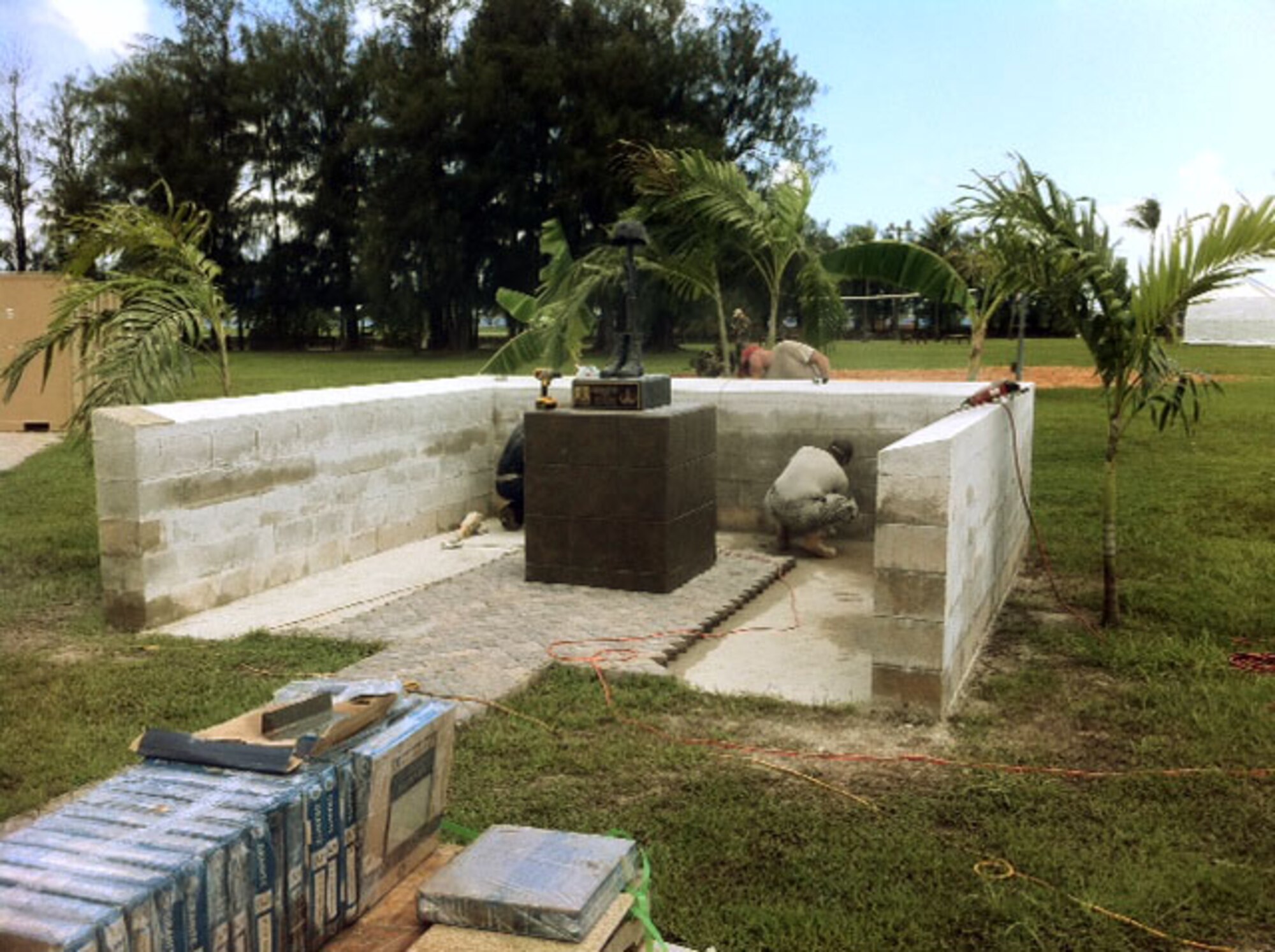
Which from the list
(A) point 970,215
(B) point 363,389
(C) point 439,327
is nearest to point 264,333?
(C) point 439,327

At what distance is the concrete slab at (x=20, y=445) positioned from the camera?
15484mm

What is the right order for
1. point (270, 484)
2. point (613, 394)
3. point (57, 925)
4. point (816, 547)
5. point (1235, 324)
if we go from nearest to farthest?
point (57, 925) → point (270, 484) → point (613, 394) → point (816, 547) → point (1235, 324)

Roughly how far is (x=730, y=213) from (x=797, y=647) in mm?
7643

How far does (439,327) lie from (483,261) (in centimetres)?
376

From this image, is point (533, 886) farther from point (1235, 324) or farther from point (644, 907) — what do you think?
point (1235, 324)

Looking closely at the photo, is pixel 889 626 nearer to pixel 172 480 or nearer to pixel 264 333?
pixel 172 480

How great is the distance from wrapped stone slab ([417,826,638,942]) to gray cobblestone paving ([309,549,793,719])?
264 cm

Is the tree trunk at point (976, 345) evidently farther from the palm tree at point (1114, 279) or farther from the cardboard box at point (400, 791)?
the cardboard box at point (400, 791)

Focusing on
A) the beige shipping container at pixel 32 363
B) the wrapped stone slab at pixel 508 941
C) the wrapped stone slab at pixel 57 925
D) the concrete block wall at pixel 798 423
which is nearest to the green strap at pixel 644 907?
the wrapped stone slab at pixel 508 941

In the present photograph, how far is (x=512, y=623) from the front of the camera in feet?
24.4

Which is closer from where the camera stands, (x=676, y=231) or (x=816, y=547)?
(x=816, y=547)

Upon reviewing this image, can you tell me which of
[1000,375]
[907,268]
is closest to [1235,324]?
[1000,375]

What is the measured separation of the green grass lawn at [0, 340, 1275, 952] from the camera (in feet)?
13.2

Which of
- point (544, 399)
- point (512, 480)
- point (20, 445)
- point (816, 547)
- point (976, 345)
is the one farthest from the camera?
point (20, 445)
